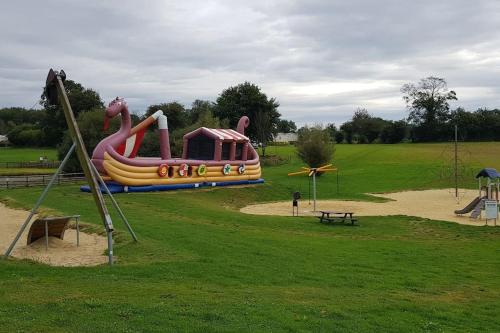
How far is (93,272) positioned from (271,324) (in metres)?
5.11

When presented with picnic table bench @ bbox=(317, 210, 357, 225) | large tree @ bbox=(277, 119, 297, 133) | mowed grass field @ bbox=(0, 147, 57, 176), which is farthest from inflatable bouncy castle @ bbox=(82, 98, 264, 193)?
large tree @ bbox=(277, 119, 297, 133)

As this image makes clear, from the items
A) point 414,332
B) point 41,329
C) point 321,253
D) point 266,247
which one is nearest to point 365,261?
point 321,253

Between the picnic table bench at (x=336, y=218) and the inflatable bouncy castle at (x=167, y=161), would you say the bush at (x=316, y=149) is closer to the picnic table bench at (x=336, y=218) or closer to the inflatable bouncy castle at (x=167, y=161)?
the inflatable bouncy castle at (x=167, y=161)

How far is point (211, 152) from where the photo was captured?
38.2 meters

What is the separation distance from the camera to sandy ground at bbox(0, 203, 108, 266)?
13.3m

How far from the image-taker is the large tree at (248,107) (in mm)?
78250

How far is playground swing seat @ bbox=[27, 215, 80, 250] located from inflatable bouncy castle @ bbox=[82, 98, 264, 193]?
15.6 metres

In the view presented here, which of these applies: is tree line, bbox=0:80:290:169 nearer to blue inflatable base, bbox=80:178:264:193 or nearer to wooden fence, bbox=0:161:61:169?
wooden fence, bbox=0:161:61:169

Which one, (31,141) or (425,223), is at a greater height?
(31,141)

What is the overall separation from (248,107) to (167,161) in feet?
150

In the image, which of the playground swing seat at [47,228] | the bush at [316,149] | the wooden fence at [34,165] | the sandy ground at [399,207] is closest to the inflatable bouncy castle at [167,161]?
the sandy ground at [399,207]

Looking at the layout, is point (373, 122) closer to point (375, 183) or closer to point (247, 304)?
point (375, 183)

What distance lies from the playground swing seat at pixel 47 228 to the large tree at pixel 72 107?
53175mm

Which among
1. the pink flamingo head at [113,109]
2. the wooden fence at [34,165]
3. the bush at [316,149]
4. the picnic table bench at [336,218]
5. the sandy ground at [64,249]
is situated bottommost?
the picnic table bench at [336,218]
